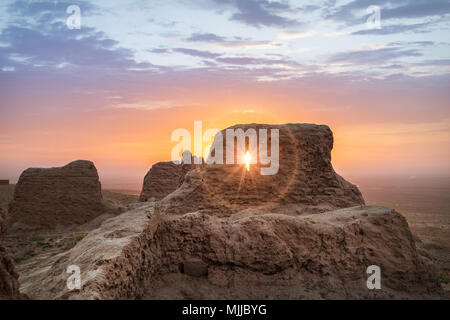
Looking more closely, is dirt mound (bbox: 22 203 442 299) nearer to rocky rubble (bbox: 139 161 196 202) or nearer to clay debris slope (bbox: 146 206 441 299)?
clay debris slope (bbox: 146 206 441 299)

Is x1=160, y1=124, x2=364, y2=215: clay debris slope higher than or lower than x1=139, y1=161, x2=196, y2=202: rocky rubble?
higher

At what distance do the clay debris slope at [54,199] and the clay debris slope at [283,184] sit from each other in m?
9.20

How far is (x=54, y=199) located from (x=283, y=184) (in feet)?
36.1

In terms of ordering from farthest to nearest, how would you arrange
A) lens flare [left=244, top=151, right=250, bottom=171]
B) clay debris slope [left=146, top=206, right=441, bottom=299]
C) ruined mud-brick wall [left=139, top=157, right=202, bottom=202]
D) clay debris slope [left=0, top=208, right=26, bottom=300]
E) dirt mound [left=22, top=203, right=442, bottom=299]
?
1. ruined mud-brick wall [left=139, top=157, right=202, bottom=202]
2. lens flare [left=244, top=151, right=250, bottom=171]
3. clay debris slope [left=146, top=206, right=441, bottom=299]
4. dirt mound [left=22, top=203, right=442, bottom=299]
5. clay debris slope [left=0, top=208, right=26, bottom=300]

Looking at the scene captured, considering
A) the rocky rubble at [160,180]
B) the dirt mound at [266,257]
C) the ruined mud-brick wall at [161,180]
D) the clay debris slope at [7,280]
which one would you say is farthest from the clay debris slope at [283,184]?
the rocky rubble at [160,180]

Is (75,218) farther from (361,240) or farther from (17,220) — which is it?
(361,240)

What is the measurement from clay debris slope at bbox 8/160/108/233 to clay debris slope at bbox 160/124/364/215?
9200 millimetres

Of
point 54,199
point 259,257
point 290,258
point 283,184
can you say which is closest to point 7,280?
point 259,257

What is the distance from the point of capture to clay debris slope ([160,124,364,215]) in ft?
24.3

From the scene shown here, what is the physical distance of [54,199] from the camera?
14.8 m

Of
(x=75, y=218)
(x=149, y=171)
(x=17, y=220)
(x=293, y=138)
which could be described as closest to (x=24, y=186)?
(x=17, y=220)

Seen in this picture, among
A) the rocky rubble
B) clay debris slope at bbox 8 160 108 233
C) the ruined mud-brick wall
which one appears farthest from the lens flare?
the rocky rubble

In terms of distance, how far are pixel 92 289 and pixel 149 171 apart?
1602cm

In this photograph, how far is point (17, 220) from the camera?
1437cm
